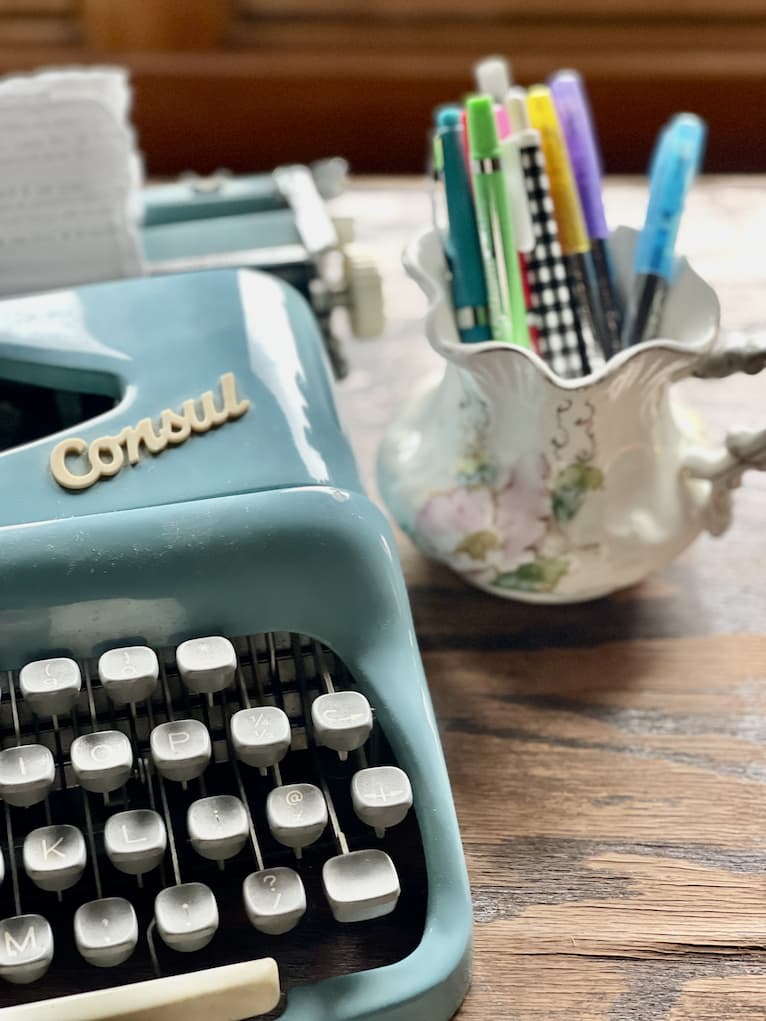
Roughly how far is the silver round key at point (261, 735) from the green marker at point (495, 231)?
26 centimetres

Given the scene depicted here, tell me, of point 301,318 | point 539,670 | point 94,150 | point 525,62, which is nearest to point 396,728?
point 539,670

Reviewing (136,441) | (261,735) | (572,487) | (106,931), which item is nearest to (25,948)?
(106,931)

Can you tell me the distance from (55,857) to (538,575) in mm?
318

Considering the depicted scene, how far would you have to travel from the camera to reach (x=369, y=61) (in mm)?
1300

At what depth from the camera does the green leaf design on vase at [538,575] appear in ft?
2.22

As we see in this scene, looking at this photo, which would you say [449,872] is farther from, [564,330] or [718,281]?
[718,281]

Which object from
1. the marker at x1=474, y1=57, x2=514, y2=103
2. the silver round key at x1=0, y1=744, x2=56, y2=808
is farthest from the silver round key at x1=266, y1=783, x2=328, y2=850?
the marker at x1=474, y1=57, x2=514, y2=103

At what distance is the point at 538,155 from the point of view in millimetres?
658

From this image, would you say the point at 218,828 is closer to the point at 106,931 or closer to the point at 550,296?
the point at 106,931

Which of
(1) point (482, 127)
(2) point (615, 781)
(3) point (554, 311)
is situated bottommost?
(2) point (615, 781)

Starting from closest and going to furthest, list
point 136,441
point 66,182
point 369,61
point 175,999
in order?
point 175,999
point 136,441
point 66,182
point 369,61

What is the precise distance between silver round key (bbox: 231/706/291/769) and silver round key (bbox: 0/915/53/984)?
0.38 feet

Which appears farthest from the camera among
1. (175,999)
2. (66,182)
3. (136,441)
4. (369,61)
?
(369,61)

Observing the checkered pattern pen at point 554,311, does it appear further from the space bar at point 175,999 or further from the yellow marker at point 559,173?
the space bar at point 175,999
